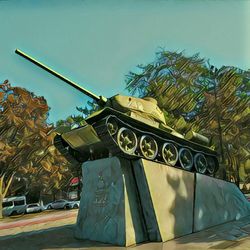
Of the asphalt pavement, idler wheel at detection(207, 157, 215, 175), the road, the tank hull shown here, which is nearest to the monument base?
the asphalt pavement

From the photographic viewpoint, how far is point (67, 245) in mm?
10977

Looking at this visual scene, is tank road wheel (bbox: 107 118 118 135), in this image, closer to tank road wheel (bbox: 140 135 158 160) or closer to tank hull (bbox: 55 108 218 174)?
tank hull (bbox: 55 108 218 174)

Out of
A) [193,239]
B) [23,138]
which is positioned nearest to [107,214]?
[193,239]

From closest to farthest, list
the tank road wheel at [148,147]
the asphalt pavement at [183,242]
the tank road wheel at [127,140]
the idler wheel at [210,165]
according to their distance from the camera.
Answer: the asphalt pavement at [183,242] < the tank road wheel at [127,140] < the tank road wheel at [148,147] < the idler wheel at [210,165]

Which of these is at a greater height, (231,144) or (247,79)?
(247,79)

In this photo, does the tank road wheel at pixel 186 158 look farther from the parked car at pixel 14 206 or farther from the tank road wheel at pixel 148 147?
the parked car at pixel 14 206

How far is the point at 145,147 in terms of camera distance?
40.2 ft


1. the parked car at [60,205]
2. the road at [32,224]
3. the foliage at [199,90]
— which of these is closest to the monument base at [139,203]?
the road at [32,224]

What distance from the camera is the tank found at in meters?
11.1

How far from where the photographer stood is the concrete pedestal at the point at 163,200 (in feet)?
35.8

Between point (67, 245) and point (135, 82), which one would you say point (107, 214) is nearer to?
point (67, 245)

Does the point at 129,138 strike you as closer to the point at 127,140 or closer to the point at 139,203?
the point at 127,140

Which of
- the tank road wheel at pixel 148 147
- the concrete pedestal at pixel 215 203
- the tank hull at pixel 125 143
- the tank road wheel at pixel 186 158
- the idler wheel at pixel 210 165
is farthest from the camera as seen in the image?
the idler wheel at pixel 210 165

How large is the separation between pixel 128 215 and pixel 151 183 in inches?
47.8
